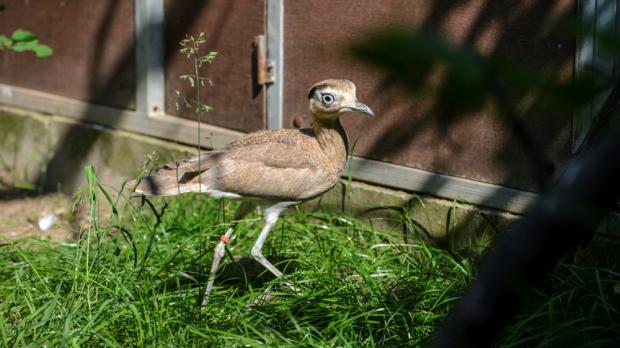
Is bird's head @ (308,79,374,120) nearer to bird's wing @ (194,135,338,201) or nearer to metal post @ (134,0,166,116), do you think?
bird's wing @ (194,135,338,201)

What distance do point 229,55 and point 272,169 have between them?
167 cm

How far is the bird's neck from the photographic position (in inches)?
177

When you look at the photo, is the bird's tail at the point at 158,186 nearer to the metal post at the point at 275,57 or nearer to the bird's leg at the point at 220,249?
the bird's leg at the point at 220,249

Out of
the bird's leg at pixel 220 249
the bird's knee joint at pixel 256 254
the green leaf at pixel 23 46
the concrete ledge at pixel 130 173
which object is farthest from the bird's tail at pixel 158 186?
the green leaf at pixel 23 46

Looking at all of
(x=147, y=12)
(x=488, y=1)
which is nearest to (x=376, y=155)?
(x=488, y=1)

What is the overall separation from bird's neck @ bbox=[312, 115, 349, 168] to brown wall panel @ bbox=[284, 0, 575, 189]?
1.08 ft

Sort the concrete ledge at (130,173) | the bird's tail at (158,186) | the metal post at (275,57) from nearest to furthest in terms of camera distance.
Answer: the bird's tail at (158,186) < the concrete ledge at (130,173) < the metal post at (275,57)

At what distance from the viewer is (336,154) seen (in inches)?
177

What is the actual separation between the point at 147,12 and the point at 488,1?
100 inches

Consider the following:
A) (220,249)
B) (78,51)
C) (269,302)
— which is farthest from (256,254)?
(78,51)

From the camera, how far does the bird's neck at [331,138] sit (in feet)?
14.7

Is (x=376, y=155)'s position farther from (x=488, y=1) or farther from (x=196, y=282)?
(x=196, y=282)

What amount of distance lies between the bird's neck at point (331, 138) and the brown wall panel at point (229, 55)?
4.08 ft

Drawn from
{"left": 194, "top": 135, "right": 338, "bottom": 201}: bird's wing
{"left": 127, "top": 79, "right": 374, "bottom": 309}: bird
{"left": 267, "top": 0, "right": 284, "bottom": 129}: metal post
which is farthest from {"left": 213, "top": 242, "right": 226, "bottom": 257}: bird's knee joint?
{"left": 267, "top": 0, "right": 284, "bottom": 129}: metal post
